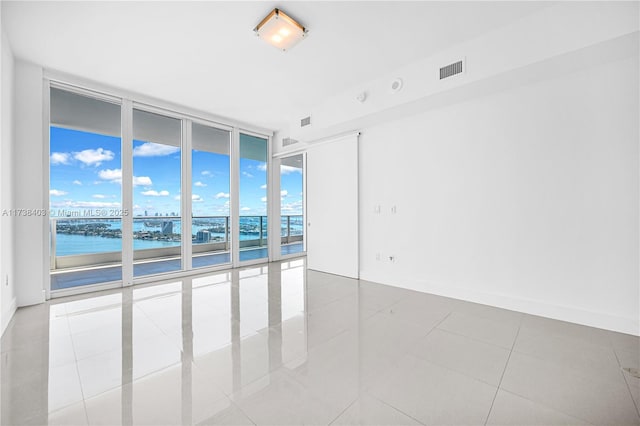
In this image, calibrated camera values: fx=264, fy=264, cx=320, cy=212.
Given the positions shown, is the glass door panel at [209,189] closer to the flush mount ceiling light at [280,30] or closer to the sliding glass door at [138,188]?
the sliding glass door at [138,188]

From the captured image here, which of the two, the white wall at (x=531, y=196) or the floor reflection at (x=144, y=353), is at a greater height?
the white wall at (x=531, y=196)

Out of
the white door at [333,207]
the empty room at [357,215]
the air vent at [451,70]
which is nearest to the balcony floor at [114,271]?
the empty room at [357,215]

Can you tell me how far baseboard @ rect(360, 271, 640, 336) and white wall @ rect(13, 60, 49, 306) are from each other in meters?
5.06

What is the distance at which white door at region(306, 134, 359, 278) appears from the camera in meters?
4.75

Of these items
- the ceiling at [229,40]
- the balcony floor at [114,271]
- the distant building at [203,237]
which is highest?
the ceiling at [229,40]

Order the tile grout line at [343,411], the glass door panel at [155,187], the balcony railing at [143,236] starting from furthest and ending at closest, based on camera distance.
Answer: the balcony railing at [143,236] < the glass door panel at [155,187] < the tile grout line at [343,411]

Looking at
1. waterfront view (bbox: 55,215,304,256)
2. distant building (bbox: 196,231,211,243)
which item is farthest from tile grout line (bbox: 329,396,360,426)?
distant building (bbox: 196,231,211,243)

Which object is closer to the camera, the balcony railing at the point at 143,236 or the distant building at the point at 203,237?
the balcony railing at the point at 143,236

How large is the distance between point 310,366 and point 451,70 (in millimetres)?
3443

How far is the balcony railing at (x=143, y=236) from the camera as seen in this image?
470 cm

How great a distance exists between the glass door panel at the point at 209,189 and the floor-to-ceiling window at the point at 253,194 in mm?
384

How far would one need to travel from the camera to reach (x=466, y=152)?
11.4ft

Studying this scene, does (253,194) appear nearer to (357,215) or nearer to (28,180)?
(357,215)

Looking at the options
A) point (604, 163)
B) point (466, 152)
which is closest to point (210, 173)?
point (466, 152)
